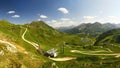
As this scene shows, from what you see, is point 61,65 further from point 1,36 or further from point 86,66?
point 1,36

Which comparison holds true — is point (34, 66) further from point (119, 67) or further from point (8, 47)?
point (119, 67)

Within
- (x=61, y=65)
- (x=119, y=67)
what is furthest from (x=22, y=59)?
(x=119, y=67)

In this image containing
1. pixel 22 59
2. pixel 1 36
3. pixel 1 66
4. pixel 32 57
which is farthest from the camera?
pixel 1 36

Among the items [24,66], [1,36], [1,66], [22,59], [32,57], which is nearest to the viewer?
[1,66]

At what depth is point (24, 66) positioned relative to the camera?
71.9m

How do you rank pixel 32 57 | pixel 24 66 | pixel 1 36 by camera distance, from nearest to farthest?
pixel 24 66 → pixel 32 57 → pixel 1 36

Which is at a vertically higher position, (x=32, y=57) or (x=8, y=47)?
(x=8, y=47)

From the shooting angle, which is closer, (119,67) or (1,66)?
(1,66)

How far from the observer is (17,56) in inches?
3063

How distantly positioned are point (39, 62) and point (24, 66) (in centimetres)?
964

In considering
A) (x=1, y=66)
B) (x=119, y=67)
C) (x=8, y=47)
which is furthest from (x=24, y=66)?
(x=119, y=67)

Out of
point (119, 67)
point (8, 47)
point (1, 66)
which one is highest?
point (8, 47)

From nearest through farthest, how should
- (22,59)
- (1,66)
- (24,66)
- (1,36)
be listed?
1. (1,66)
2. (24,66)
3. (22,59)
4. (1,36)

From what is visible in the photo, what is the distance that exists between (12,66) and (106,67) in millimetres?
40783
